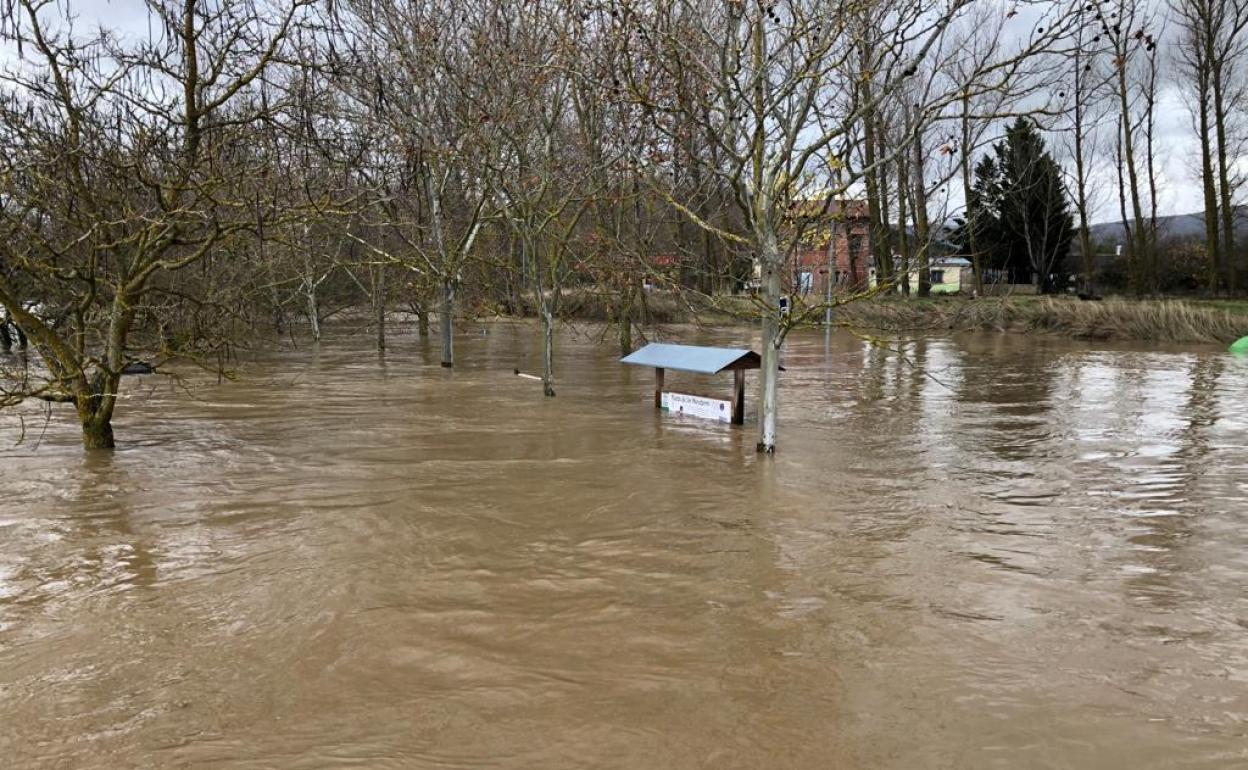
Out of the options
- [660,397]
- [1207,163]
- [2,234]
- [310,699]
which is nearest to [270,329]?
[660,397]

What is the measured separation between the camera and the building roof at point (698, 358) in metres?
11.9

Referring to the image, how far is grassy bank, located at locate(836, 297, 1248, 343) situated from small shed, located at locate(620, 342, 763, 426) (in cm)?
1166

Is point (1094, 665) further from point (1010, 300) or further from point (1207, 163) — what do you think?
point (1207, 163)

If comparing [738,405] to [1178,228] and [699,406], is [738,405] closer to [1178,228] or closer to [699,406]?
[699,406]

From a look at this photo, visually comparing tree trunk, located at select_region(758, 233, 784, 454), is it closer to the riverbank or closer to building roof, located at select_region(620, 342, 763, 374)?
building roof, located at select_region(620, 342, 763, 374)

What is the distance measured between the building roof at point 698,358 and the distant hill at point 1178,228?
2998 cm

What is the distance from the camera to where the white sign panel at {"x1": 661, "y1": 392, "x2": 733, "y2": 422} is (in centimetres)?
1265

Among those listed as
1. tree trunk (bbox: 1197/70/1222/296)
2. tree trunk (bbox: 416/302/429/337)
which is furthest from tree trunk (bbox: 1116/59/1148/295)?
tree trunk (bbox: 416/302/429/337)

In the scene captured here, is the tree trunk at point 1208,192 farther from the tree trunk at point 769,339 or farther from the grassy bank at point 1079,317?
the tree trunk at point 769,339

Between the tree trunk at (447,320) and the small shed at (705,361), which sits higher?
the tree trunk at (447,320)

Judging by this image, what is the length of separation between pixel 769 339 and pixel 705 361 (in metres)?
2.79

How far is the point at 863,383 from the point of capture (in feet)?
60.4

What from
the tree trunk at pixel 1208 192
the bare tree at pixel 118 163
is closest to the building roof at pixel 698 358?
the bare tree at pixel 118 163

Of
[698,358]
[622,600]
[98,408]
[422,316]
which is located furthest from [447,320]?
[622,600]
